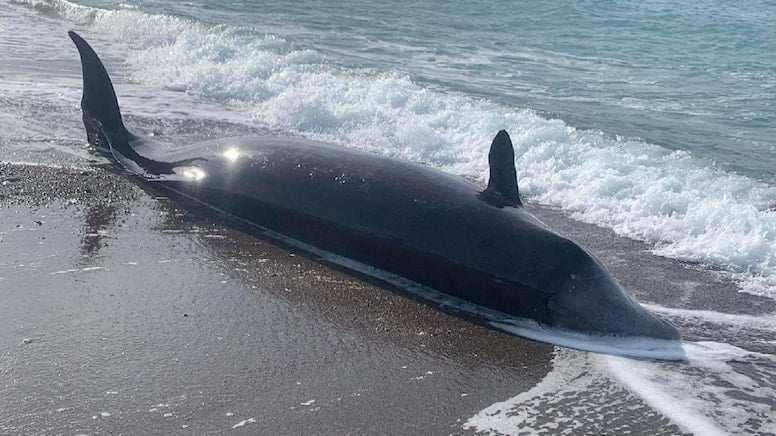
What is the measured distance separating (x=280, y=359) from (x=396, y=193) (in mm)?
1955

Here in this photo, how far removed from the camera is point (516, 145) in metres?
10.4

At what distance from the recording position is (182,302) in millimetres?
5617

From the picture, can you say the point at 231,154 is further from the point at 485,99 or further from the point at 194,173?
the point at 485,99

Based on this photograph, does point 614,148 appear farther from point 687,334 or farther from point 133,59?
point 133,59

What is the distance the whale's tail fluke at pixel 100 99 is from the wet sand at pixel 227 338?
63.3 inches

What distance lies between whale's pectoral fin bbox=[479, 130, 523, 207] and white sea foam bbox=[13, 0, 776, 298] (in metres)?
1.75

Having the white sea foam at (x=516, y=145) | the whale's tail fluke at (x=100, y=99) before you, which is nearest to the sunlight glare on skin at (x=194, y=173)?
the whale's tail fluke at (x=100, y=99)

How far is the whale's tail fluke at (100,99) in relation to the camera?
8.81 m

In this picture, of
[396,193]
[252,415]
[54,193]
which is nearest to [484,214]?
[396,193]

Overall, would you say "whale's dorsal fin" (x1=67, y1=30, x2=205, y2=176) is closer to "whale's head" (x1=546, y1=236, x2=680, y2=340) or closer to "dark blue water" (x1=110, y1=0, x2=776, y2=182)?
"whale's head" (x1=546, y1=236, x2=680, y2=340)

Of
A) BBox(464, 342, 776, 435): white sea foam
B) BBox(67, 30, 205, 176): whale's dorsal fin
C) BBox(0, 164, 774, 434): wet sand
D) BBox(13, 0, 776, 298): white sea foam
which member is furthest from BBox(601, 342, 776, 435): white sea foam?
BBox(67, 30, 205, 176): whale's dorsal fin

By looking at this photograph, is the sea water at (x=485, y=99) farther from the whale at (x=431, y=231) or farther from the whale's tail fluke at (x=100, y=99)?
the whale at (x=431, y=231)

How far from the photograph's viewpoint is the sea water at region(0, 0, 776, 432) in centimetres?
840

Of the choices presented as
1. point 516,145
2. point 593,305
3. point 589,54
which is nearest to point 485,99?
point 516,145
